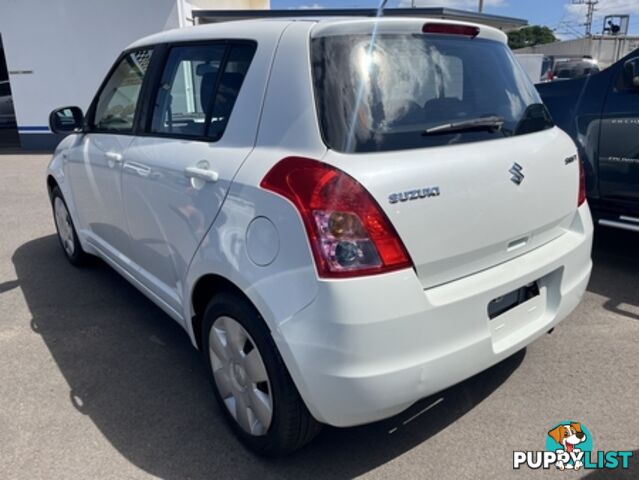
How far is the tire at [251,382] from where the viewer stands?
219 centimetres

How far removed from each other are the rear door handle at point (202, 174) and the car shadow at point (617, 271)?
2.93 m

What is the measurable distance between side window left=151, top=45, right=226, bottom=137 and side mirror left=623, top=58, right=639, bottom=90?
10.7ft

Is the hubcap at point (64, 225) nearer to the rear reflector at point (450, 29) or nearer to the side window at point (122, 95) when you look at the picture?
the side window at point (122, 95)

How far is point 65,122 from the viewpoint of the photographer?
4.26 meters

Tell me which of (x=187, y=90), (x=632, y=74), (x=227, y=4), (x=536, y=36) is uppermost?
(x=227, y=4)

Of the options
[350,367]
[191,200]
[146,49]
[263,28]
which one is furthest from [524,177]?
[146,49]

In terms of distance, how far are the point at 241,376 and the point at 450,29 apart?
1.79 m

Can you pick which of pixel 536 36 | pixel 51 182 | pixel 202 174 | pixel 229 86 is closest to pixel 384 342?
pixel 202 174

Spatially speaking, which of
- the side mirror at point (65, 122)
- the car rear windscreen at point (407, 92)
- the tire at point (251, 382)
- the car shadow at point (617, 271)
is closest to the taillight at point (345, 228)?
the car rear windscreen at point (407, 92)

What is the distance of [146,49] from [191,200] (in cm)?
131

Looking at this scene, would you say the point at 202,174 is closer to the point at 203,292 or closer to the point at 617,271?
the point at 203,292

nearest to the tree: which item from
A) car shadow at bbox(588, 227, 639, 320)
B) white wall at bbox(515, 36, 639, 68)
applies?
white wall at bbox(515, 36, 639, 68)

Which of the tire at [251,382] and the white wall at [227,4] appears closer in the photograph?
the tire at [251,382]

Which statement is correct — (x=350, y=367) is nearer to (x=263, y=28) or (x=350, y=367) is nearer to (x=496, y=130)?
(x=496, y=130)
